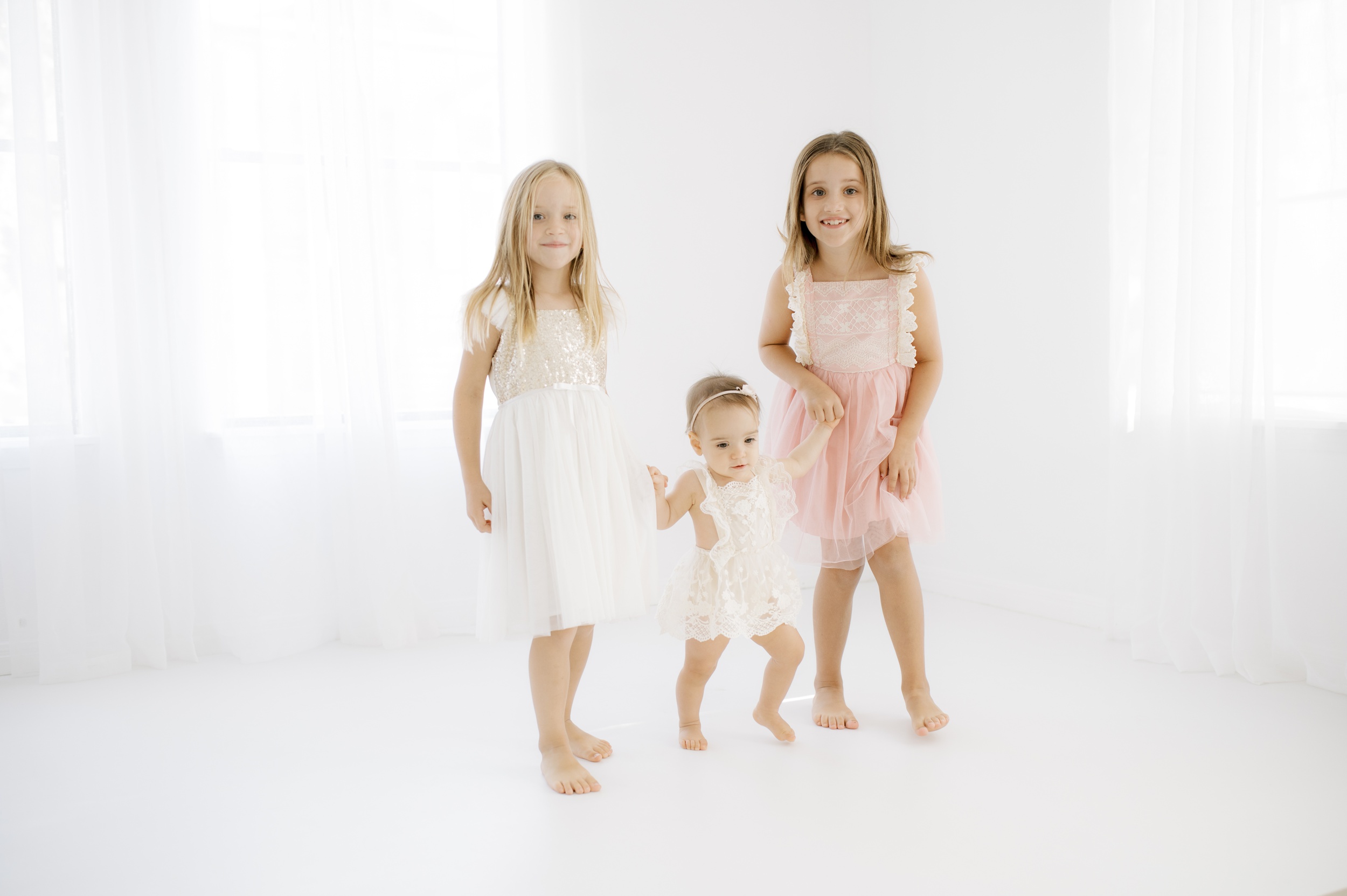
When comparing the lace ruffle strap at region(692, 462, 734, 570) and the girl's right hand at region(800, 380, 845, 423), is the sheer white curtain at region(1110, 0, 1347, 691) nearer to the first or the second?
the girl's right hand at region(800, 380, 845, 423)

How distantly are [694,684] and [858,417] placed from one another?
0.63 meters

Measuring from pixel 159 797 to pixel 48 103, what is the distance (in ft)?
6.30

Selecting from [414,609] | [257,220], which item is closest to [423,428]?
[414,609]

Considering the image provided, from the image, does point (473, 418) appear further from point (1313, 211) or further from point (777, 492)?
point (1313, 211)

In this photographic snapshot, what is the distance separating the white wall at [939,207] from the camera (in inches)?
107

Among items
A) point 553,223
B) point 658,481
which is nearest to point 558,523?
point 658,481

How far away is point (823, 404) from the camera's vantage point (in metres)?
1.85

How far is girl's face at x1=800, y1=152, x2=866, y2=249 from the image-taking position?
1.82 meters

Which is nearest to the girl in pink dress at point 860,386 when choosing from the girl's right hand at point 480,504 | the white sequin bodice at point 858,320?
the white sequin bodice at point 858,320

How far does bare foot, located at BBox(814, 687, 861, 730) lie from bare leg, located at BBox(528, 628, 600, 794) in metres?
0.53

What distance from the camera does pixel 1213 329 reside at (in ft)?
7.36

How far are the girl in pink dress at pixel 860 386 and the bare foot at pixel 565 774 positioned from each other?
0.53 metres

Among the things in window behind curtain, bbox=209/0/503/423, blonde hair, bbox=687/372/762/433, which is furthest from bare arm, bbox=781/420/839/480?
window behind curtain, bbox=209/0/503/423

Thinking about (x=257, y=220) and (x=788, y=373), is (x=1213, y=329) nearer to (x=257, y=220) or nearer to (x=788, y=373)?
(x=788, y=373)
